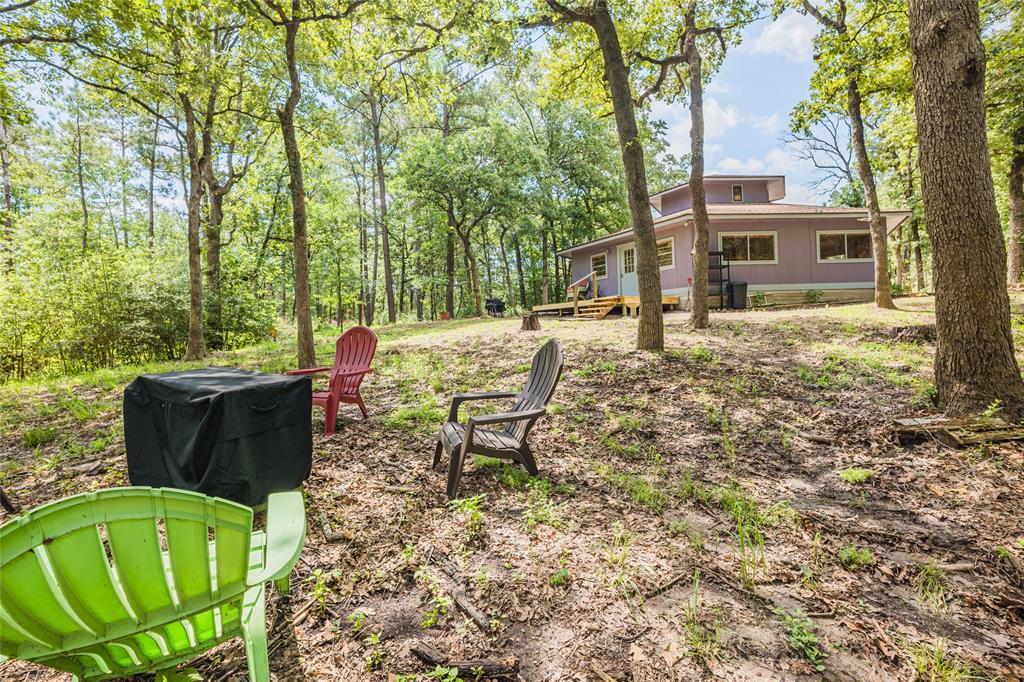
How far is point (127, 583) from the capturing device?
A: 1.22 metres

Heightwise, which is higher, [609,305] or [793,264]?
[793,264]


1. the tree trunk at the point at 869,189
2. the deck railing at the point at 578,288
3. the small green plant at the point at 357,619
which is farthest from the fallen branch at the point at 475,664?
the deck railing at the point at 578,288

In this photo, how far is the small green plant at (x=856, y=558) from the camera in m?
2.30

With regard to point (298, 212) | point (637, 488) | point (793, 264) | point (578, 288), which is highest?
point (298, 212)

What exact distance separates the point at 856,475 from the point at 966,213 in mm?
2437

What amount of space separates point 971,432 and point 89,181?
3127 cm

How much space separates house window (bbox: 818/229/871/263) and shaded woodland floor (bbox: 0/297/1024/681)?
12918 mm

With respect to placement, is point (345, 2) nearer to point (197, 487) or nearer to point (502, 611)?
point (197, 487)

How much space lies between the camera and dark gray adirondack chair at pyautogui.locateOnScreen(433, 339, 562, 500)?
3.16 m

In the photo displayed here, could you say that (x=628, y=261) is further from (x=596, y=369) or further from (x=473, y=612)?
(x=473, y=612)

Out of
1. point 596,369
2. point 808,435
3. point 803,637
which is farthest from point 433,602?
point 596,369

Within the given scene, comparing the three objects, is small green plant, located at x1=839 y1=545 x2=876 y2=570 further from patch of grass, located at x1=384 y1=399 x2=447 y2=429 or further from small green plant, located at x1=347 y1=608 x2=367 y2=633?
patch of grass, located at x1=384 y1=399 x2=447 y2=429

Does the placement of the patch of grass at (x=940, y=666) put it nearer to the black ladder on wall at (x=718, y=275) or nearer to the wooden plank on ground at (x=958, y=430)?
the wooden plank on ground at (x=958, y=430)

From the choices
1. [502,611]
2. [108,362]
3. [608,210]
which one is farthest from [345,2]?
[608,210]
